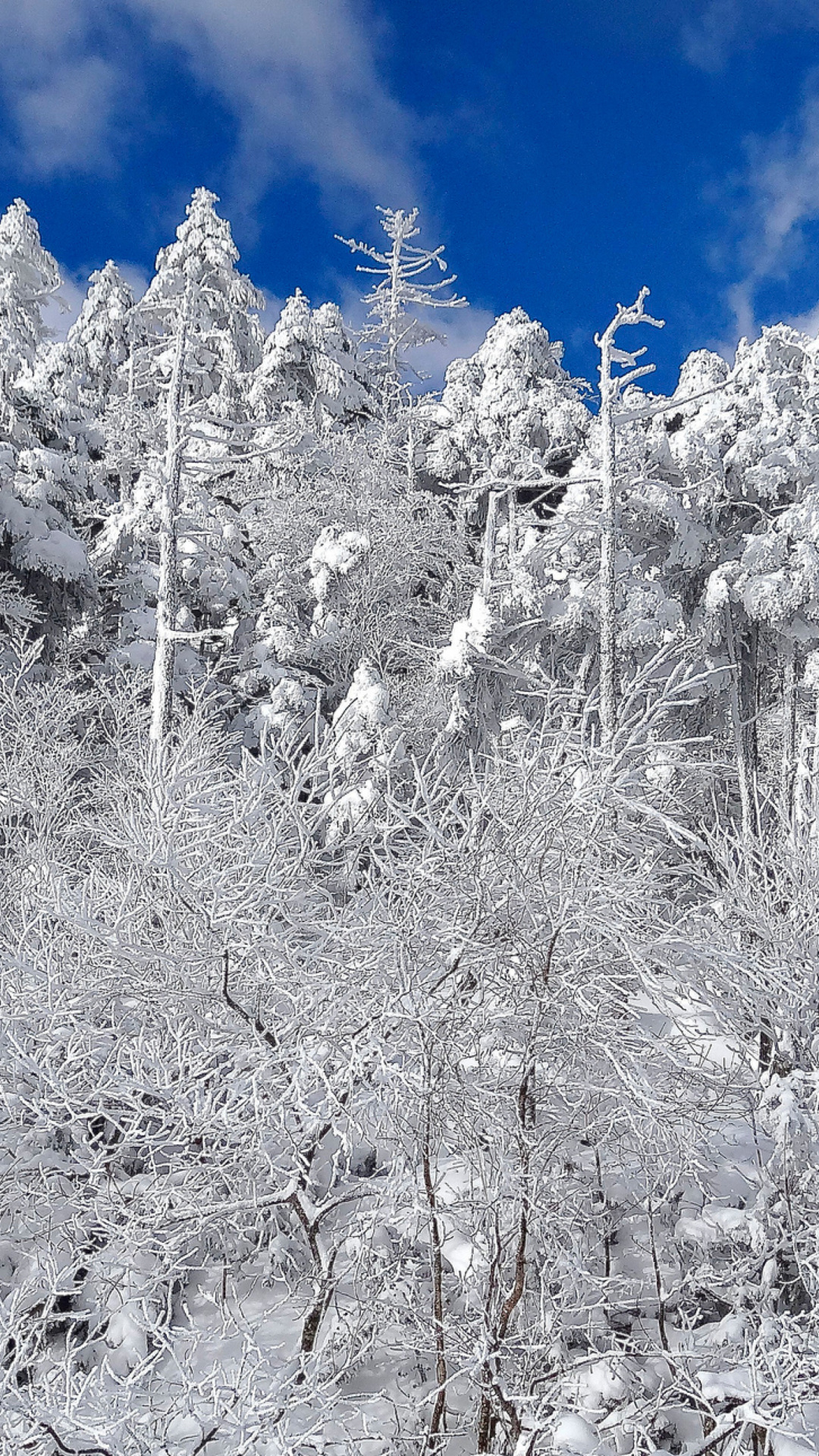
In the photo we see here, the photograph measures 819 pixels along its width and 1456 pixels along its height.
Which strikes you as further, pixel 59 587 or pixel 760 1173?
pixel 59 587

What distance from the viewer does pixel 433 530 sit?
72.2 ft

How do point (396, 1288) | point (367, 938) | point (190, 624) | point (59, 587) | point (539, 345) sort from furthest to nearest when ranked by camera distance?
1. point (539, 345)
2. point (190, 624)
3. point (59, 587)
4. point (396, 1288)
5. point (367, 938)

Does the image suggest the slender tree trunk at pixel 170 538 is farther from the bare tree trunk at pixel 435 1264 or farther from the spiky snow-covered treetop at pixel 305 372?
the bare tree trunk at pixel 435 1264

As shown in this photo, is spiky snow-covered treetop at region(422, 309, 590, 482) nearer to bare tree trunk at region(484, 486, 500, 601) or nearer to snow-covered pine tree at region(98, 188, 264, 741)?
bare tree trunk at region(484, 486, 500, 601)

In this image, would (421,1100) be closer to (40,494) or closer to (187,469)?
(187,469)

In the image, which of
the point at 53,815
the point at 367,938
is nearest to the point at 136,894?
the point at 367,938

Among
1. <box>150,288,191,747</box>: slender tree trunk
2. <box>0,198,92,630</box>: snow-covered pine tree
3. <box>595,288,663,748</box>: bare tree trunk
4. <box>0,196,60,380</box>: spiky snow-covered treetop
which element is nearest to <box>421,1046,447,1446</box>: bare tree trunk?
<box>595,288,663,748</box>: bare tree trunk

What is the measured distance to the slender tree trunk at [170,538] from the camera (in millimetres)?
14867

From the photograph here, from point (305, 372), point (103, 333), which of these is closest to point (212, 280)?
point (305, 372)

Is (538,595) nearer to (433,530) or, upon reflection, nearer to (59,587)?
(433,530)

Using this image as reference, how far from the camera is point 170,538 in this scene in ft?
51.6

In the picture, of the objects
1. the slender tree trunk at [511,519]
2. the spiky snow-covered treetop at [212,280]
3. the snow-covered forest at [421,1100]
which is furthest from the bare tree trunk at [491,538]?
the spiky snow-covered treetop at [212,280]

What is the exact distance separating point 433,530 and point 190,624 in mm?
6639

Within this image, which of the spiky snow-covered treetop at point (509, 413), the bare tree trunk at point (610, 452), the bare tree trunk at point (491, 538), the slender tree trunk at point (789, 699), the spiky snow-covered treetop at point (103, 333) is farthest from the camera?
the spiky snow-covered treetop at point (103, 333)
